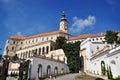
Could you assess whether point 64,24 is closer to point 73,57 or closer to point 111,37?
point 111,37

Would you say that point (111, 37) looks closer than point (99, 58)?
No

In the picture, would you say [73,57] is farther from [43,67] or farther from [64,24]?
[64,24]

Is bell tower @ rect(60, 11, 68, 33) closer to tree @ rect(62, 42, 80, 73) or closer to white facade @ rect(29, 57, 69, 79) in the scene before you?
tree @ rect(62, 42, 80, 73)

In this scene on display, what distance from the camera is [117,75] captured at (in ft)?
120

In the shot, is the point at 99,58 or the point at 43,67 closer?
the point at 99,58

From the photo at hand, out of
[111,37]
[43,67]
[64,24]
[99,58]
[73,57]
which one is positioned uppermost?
[64,24]

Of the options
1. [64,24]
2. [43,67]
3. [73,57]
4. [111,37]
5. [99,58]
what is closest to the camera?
[99,58]

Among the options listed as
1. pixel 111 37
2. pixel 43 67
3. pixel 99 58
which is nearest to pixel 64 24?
pixel 111 37

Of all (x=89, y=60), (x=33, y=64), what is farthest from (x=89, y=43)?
(x=33, y=64)

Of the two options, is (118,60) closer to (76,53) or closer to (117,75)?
(117,75)

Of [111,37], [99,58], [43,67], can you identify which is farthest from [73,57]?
[111,37]

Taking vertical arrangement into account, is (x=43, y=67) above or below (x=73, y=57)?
below

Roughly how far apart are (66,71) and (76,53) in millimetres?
6665

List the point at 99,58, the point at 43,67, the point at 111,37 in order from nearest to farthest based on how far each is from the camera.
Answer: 1. the point at 99,58
2. the point at 43,67
3. the point at 111,37
